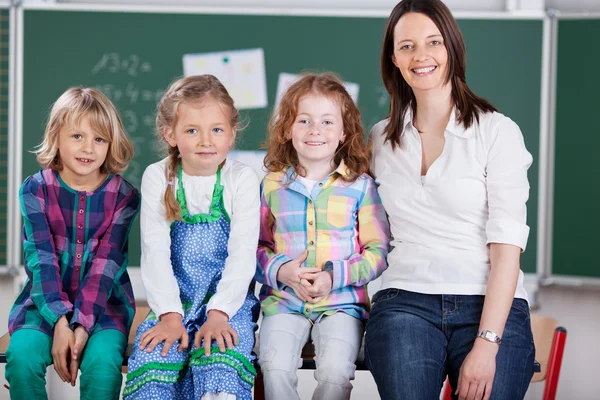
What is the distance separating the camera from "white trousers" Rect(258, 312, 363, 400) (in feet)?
6.14

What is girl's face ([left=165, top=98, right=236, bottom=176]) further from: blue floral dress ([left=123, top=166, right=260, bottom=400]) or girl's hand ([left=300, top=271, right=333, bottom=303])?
girl's hand ([left=300, top=271, right=333, bottom=303])

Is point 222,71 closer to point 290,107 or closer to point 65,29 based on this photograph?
point 65,29

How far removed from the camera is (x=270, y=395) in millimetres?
1881

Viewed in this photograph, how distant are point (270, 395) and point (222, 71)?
2.24 m

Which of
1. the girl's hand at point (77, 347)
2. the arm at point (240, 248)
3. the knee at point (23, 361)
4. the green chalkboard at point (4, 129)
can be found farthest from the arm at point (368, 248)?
the green chalkboard at point (4, 129)

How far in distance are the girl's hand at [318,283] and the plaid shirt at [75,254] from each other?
0.54 m

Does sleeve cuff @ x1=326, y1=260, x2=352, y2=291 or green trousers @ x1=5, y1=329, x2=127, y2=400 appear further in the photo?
sleeve cuff @ x1=326, y1=260, x2=352, y2=291

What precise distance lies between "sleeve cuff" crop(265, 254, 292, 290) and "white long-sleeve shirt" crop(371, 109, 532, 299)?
0.97 ft

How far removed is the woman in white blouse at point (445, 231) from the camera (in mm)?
1764

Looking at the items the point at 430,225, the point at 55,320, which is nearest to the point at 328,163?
the point at 430,225

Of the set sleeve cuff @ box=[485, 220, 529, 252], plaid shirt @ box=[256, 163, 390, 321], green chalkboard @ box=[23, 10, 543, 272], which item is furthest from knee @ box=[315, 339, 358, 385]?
green chalkboard @ box=[23, 10, 543, 272]

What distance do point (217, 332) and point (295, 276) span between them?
27 cm

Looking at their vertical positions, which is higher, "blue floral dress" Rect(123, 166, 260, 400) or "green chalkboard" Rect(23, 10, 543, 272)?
"green chalkboard" Rect(23, 10, 543, 272)

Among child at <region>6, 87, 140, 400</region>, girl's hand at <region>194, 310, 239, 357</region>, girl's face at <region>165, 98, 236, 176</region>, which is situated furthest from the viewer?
girl's face at <region>165, 98, 236, 176</region>
